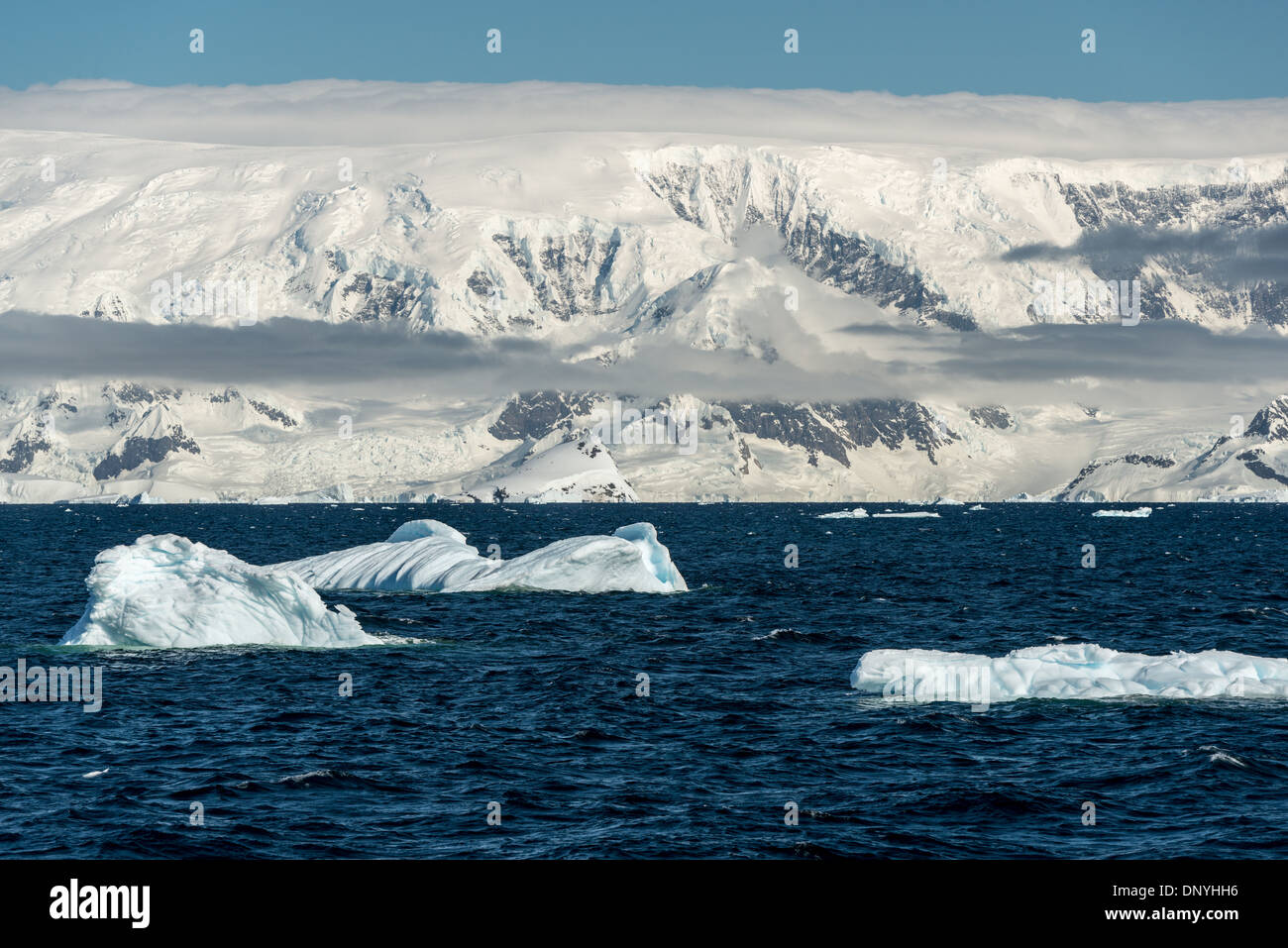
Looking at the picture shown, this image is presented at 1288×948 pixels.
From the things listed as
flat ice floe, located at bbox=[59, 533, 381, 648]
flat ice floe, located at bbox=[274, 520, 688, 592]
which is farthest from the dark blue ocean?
flat ice floe, located at bbox=[274, 520, 688, 592]

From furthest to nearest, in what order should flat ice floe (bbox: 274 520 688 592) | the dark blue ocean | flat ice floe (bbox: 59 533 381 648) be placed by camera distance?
flat ice floe (bbox: 274 520 688 592) → flat ice floe (bbox: 59 533 381 648) → the dark blue ocean

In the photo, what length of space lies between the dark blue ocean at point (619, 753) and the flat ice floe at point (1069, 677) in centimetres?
111

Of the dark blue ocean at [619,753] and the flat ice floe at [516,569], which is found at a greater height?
the dark blue ocean at [619,753]

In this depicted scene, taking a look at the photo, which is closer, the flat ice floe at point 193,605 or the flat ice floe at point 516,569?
the flat ice floe at point 193,605

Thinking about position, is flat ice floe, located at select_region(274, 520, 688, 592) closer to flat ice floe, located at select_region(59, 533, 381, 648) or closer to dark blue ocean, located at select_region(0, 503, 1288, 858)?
dark blue ocean, located at select_region(0, 503, 1288, 858)

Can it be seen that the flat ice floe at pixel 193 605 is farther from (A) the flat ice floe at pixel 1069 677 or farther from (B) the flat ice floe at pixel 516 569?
(B) the flat ice floe at pixel 516 569

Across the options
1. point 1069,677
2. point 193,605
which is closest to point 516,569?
point 193,605

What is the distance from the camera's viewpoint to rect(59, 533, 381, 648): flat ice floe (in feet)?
164

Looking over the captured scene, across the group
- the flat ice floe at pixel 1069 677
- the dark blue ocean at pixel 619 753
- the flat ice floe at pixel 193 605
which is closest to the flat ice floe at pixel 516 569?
the dark blue ocean at pixel 619 753

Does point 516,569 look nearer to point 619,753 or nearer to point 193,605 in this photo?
point 193,605

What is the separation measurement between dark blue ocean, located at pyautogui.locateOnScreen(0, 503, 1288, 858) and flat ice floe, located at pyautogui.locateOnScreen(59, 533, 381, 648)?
1.62 m

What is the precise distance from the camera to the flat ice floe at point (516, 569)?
78.8 meters
